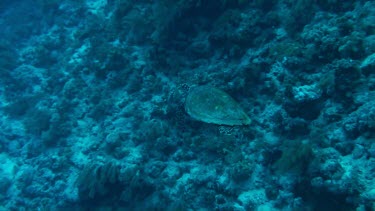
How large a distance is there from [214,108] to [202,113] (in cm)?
30

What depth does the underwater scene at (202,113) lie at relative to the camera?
5.60 metres

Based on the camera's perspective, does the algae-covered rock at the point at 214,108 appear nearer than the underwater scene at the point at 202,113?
No

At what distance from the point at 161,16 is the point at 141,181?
16.0ft

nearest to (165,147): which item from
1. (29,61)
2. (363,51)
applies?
(363,51)

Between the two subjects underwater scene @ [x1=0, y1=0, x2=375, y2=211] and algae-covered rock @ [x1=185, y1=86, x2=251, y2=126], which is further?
algae-covered rock @ [x1=185, y1=86, x2=251, y2=126]

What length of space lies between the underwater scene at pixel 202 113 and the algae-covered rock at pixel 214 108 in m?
0.03

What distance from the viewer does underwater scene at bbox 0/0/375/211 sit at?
5.60 meters

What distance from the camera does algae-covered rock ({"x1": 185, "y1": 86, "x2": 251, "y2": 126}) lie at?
6699 millimetres

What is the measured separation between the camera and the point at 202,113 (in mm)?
6969

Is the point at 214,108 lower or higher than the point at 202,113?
higher

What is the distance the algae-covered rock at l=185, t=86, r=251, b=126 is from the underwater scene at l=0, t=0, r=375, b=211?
26 mm

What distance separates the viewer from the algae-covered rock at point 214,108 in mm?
6699

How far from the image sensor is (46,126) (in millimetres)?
9930

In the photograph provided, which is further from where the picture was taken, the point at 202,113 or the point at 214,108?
Result: the point at 202,113
